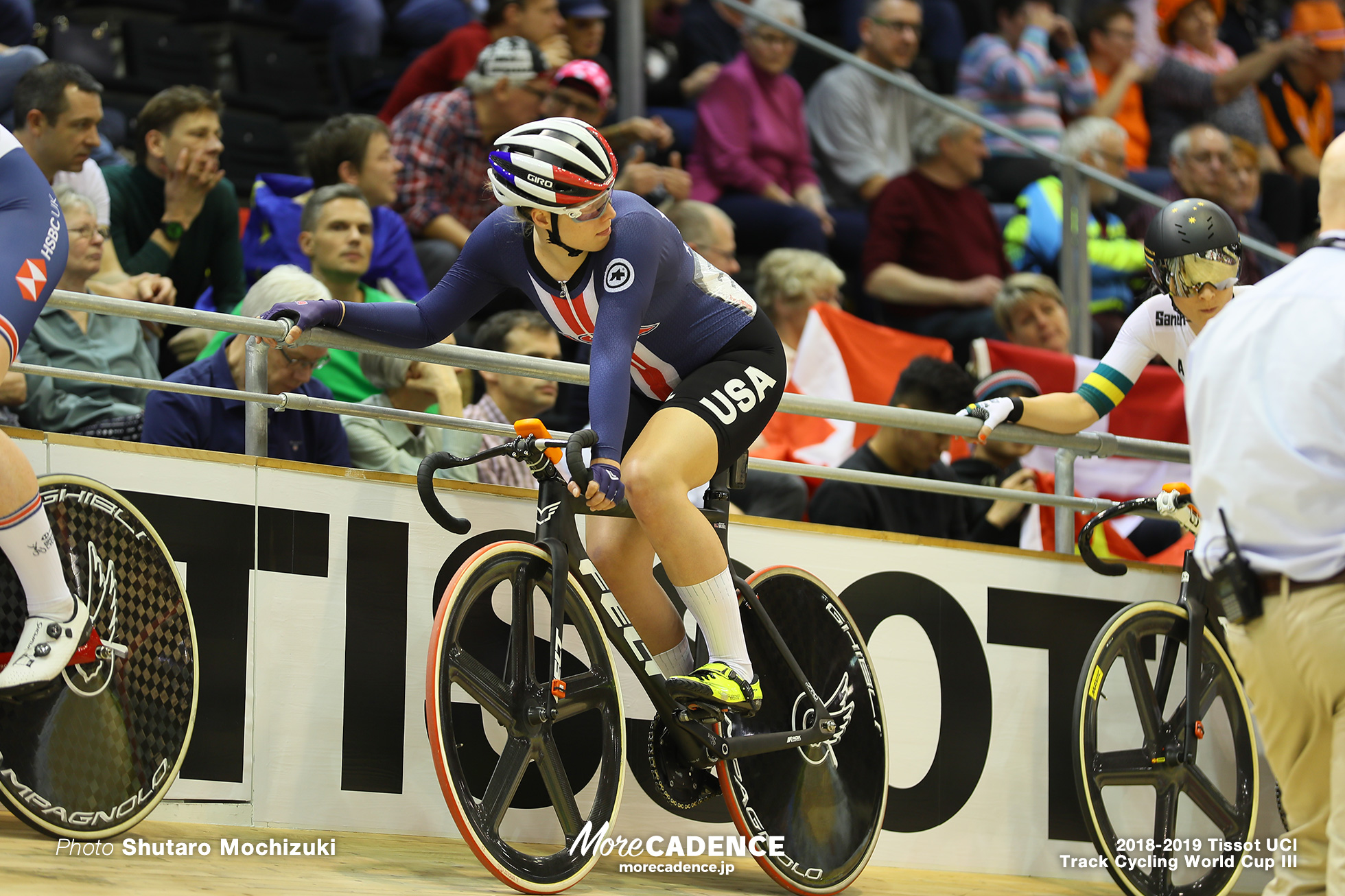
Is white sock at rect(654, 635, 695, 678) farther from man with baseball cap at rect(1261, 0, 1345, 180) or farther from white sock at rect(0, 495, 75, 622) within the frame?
man with baseball cap at rect(1261, 0, 1345, 180)

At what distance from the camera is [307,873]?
3.84 m

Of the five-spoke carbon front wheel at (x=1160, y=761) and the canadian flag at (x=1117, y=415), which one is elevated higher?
the canadian flag at (x=1117, y=415)

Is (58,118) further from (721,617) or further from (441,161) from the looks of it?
(721,617)

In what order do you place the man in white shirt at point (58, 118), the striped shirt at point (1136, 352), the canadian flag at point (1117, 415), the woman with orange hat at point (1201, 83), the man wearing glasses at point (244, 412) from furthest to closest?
the woman with orange hat at point (1201, 83) < the canadian flag at point (1117, 415) < the man in white shirt at point (58, 118) < the striped shirt at point (1136, 352) < the man wearing glasses at point (244, 412)

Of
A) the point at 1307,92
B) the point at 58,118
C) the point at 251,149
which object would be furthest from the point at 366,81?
the point at 1307,92

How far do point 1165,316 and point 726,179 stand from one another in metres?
3.62

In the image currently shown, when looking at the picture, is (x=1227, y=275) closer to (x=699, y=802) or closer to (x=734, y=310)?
(x=734, y=310)

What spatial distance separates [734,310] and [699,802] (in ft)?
4.68

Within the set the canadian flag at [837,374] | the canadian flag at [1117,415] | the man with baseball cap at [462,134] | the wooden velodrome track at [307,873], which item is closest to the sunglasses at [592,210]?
the wooden velodrome track at [307,873]

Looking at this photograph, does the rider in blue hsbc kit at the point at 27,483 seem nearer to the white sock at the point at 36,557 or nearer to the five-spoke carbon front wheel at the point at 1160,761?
the white sock at the point at 36,557

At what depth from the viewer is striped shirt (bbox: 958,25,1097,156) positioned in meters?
9.86

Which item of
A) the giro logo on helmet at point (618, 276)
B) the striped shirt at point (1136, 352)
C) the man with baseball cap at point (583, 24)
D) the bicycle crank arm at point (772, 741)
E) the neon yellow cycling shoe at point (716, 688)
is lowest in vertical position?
the bicycle crank arm at point (772, 741)

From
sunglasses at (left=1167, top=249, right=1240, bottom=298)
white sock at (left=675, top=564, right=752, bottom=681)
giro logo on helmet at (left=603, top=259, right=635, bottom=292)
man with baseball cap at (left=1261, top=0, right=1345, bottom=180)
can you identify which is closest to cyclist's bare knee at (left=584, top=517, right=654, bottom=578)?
white sock at (left=675, top=564, right=752, bottom=681)

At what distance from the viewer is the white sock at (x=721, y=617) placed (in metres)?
4.32
